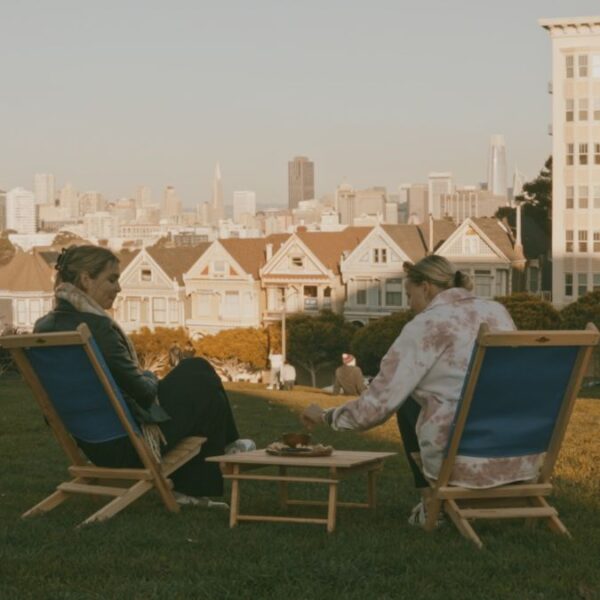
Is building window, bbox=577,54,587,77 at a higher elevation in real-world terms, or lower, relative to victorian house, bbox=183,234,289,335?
higher

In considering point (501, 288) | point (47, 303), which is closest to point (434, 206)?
point (47, 303)

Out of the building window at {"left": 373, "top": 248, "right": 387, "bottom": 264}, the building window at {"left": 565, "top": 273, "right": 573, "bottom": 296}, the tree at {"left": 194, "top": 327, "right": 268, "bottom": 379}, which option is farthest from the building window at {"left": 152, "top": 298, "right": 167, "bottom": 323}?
the building window at {"left": 565, "top": 273, "right": 573, "bottom": 296}

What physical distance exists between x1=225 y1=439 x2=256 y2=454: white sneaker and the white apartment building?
7343 cm

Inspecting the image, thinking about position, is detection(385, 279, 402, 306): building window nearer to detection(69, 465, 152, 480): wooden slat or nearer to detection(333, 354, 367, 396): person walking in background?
detection(333, 354, 367, 396): person walking in background

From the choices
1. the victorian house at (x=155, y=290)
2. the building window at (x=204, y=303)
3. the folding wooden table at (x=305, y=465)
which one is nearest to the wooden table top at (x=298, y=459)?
the folding wooden table at (x=305, y=465)

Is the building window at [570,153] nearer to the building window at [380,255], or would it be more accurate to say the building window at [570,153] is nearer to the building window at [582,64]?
the building window at [582,64]

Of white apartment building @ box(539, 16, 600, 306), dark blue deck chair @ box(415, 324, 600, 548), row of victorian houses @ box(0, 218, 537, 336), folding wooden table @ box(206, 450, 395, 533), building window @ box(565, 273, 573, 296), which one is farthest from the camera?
row of victorian houses @ box(0, 218, 537, 336)

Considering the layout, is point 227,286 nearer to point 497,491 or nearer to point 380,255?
point 380,255

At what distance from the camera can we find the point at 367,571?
20.0ft

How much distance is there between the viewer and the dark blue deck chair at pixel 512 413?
6652 mm

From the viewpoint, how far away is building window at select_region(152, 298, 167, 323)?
95.1m

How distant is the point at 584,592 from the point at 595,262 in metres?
77.1

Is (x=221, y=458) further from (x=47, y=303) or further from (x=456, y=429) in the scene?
(x=47, y=303)

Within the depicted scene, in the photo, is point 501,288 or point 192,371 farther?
point 501,288
